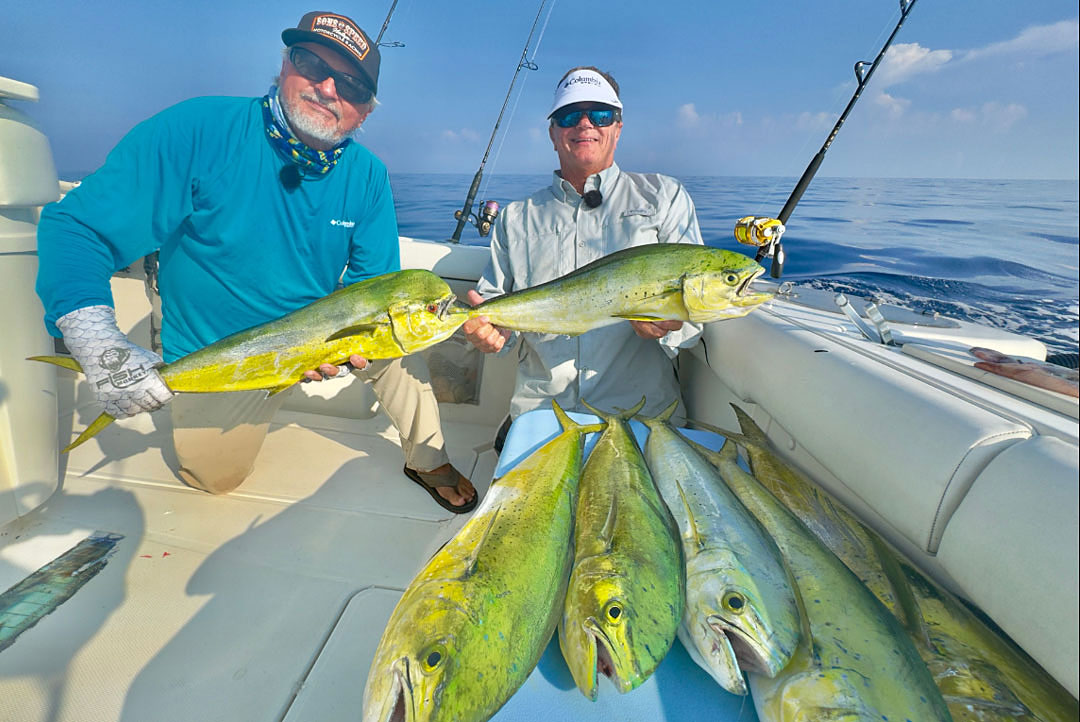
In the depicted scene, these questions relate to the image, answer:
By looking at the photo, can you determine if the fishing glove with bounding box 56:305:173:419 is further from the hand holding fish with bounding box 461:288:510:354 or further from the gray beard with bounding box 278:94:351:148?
the gray beard with bounding box 278:94:351:148

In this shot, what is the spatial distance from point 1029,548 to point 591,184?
215 centimetres

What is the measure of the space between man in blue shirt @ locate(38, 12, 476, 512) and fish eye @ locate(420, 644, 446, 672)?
1.55 meters

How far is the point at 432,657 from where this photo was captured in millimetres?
863

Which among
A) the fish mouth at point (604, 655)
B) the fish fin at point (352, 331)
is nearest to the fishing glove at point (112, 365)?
the fish fin at point (352, 331)

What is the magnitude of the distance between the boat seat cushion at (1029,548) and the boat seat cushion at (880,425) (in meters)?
0.06

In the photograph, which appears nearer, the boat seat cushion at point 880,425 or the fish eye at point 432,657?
the fish eye at point 432,657

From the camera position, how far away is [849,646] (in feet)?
3.13

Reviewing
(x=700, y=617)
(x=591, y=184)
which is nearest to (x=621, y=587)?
(x=700, y=617)

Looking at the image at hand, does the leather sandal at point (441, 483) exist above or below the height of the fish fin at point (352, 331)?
below

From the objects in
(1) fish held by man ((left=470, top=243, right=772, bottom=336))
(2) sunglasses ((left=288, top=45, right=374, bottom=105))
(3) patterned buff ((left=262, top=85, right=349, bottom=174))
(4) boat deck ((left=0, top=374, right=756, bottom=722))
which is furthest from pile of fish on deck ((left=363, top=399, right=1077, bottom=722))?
(2) sunglasses ((left=288, top=45, right=374, bottom=105))

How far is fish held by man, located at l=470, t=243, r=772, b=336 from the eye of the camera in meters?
1.57

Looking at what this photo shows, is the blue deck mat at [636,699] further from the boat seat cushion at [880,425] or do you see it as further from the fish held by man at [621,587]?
the boat seat cushion at [880,425]

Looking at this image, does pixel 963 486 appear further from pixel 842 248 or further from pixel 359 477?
pixel 842 248

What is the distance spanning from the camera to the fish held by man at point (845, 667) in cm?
85
